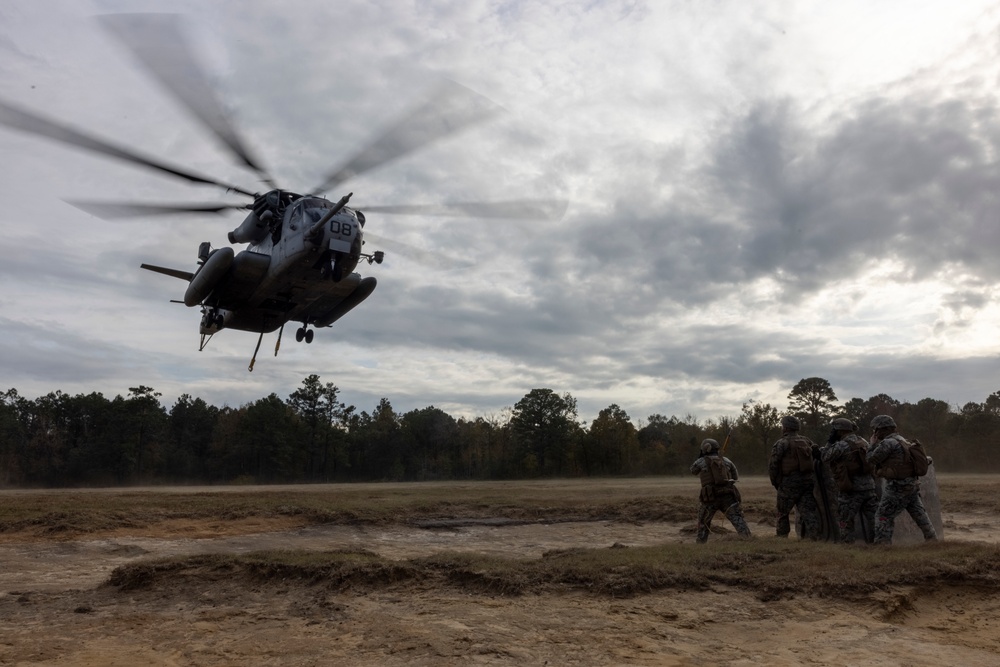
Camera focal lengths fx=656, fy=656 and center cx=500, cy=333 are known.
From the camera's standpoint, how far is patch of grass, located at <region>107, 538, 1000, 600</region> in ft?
20.7

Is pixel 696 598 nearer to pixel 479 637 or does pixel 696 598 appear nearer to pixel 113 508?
pixel 479 637

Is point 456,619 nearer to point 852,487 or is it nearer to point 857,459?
point 852,487

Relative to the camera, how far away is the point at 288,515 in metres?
16.7

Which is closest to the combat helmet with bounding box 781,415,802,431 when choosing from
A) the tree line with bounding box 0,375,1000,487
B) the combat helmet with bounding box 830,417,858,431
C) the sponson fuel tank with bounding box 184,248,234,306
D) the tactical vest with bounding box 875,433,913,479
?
the combat helmet with bounding box 830,417,858,431

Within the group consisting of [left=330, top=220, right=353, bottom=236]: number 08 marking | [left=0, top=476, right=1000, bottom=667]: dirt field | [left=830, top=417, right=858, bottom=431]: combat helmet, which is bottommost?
[left=0, top=476, right=1000, bottom=667]: dirt field

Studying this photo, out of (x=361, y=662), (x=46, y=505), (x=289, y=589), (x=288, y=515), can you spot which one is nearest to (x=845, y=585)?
(x=361, y=662)

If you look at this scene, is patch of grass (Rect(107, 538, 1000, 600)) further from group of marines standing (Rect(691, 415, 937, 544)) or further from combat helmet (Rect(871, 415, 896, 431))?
combat helmet (Rect(871, 415, 896, 431))

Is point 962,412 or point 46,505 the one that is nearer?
point 46,505

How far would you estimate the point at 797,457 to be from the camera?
32.1 feet

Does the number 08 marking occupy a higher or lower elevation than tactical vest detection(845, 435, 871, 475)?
higher

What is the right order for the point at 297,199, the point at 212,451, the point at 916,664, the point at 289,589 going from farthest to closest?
the point at 212,451
the point at 297,199
the point at 289,589
the point at 916,664

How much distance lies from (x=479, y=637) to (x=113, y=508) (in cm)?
1516

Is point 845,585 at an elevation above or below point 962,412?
below

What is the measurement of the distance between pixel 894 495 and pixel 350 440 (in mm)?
73751
